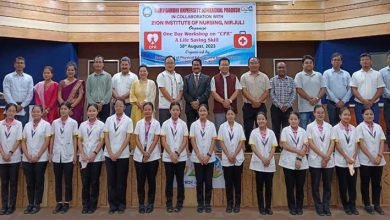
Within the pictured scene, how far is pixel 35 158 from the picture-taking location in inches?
189

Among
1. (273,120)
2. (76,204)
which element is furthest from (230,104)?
(76,204)

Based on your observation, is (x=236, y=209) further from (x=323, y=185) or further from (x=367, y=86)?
(x=367, y=86)

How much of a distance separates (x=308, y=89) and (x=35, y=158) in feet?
12.3

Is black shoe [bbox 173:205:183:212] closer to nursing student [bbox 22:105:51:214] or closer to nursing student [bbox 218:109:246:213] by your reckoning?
nursing student [bbox 218:109:246:213]

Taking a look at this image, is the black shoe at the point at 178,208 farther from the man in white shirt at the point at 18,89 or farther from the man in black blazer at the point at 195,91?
the man in white shirt at the point at 18,89

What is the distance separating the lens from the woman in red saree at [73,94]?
5.42 metres

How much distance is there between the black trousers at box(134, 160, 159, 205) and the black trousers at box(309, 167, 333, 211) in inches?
76.3

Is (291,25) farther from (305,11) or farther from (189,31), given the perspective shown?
(189,31)

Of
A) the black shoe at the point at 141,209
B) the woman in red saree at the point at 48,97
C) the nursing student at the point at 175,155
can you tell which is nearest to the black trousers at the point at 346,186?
the nursing student at the point at 175,155

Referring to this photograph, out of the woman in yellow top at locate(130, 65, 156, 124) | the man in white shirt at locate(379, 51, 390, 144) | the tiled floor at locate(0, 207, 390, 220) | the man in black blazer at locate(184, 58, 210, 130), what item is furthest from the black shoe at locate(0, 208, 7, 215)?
the man in white shirt at locate(379, 51, 390, 144)

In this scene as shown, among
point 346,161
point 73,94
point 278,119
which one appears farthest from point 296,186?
point 73,94

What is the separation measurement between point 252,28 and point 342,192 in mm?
3944

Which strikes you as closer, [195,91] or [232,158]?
[232,158]

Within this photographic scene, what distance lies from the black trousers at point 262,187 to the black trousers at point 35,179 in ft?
8.67
